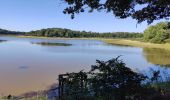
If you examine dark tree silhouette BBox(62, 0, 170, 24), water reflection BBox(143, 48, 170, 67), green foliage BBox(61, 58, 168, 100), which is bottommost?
water reflection BBox(143, 48, 170, 67)

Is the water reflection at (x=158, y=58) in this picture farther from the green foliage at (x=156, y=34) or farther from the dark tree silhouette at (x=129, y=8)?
the green foliage at (x=156, y=34)

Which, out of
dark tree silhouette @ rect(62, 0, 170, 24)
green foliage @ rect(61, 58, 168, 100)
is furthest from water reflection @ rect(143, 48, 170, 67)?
green foliage @ rect(61, 58, 168, 100)

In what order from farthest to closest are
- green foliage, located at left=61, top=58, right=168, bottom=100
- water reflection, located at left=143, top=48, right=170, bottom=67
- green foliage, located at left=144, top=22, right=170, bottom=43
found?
1. green foliage, located at left=144, top=22, right=170, bottom=43
2. water reflection, located at left=143, top=48, right=170, bottom=67
3. green foliage, located at left=61, top=58, right=168, bottom=100

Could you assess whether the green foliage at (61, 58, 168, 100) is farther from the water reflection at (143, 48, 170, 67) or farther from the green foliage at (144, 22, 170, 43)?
the green foliage at (144, 22, 170, 43)

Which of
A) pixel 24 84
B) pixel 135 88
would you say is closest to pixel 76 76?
pixel 135 88

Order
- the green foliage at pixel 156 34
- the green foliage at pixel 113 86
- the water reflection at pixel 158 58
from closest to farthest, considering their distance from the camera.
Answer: the green foliage at pixel 113 86, the water reflection at pixel 158 58, the green foliage at pixel 156 34

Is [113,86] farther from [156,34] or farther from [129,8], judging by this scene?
[156,34]

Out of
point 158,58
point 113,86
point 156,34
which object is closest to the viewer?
point 113,86

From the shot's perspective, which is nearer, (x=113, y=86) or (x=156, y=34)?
(x=113, y=86)

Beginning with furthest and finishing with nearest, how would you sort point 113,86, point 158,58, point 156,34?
point 156,34 → point 158,58 → point 113,86

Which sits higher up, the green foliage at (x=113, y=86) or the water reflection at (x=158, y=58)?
the green foliage at (x=113, y=86)

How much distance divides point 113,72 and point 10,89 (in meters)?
12.8

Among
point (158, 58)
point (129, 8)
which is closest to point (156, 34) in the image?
point (158, 58)

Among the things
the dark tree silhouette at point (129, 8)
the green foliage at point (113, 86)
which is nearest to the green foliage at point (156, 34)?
the dark tree silhouette at point (129, 8)
